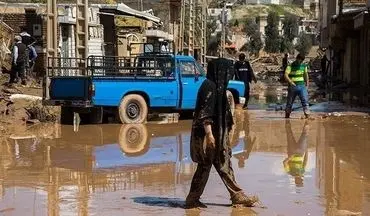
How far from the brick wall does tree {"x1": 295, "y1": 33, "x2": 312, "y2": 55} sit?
5678 centimetres

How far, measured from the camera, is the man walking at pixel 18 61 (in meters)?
21.7

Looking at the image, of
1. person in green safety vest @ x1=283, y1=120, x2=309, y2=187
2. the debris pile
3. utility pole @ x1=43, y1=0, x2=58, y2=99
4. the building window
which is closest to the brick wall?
the building window

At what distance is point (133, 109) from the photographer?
16766 mm

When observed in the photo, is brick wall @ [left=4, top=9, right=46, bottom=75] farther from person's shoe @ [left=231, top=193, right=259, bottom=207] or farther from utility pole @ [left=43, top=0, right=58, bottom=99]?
person's shoe @ [left=231, top=193, right=259, bottom=207]

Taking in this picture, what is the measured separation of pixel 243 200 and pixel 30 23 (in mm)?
21214

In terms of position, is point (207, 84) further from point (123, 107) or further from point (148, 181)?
point (123, 107)

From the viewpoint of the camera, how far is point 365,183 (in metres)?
8.97

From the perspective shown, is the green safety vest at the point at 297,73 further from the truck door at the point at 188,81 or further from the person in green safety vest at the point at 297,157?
the person in green safety vest at the point at 297,157

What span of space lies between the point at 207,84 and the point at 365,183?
3109 mm

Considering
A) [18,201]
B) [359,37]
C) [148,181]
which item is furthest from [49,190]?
[359,37]

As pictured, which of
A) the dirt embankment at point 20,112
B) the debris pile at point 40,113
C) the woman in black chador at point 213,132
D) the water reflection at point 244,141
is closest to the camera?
the woman in black chador at point 213,132

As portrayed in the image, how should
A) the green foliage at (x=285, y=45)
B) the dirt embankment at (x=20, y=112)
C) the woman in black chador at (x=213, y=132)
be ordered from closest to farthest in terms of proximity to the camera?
the woman in black chador at (x=213, y=132) < the dirt embankment at (x=20, y=112) < the green foliage at (x=285, y=45)

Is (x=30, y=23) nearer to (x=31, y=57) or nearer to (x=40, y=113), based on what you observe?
(x=31, y=57)

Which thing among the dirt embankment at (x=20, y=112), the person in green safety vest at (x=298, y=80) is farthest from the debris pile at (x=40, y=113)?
the person in green safety vest at (x=298, y=80)
